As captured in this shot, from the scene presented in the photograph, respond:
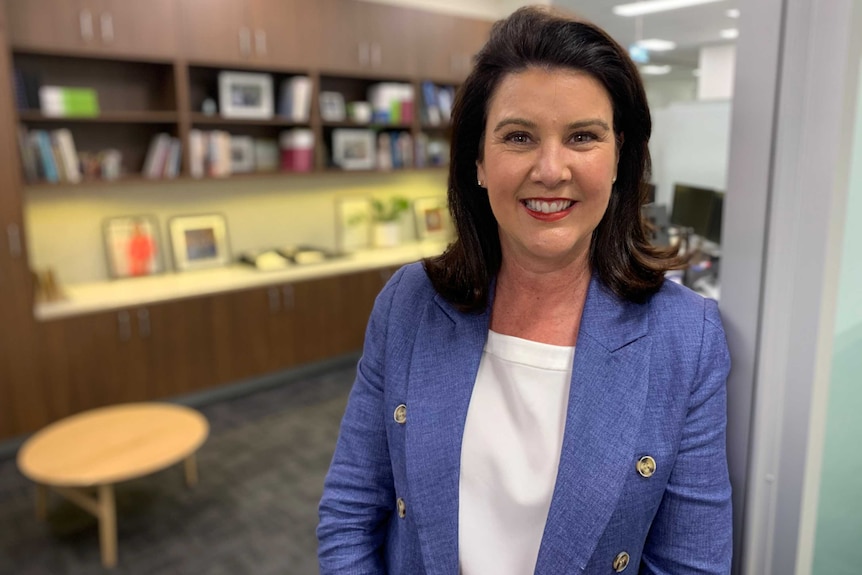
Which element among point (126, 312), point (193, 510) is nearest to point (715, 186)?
point (193, 510)

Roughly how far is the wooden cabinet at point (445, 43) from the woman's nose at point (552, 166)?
14.6 ft

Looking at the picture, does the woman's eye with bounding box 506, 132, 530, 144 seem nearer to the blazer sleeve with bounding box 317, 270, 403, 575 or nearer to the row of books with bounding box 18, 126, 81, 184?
the blazer sleeve with bounding box 317, 270, 403, 575

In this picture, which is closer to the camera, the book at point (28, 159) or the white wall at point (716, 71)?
the white wall at point (716, 71)

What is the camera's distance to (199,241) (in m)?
4.51

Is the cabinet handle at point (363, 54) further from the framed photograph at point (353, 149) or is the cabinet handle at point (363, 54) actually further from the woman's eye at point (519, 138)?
the woman's eye at point (519, 138)

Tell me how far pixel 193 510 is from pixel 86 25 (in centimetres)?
262

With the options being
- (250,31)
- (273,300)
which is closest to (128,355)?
(273,300)

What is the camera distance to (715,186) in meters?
1.22

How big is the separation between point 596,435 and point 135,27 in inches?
149

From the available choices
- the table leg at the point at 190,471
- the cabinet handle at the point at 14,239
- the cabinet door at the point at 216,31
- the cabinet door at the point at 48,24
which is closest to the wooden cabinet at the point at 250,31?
the cabinet door at the point at 216,31

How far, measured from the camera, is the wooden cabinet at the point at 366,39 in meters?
4.59

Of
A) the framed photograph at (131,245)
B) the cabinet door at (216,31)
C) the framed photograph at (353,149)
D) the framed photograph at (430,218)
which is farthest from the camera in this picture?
the framed photograph at (430,218)

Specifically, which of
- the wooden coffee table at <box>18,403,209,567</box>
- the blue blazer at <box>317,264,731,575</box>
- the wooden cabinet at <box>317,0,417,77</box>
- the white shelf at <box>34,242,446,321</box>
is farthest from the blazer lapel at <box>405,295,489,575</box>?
the wooden cabinet at <box>317,0,417,77</box>

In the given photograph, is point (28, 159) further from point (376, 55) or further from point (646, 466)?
point (646, 466)
